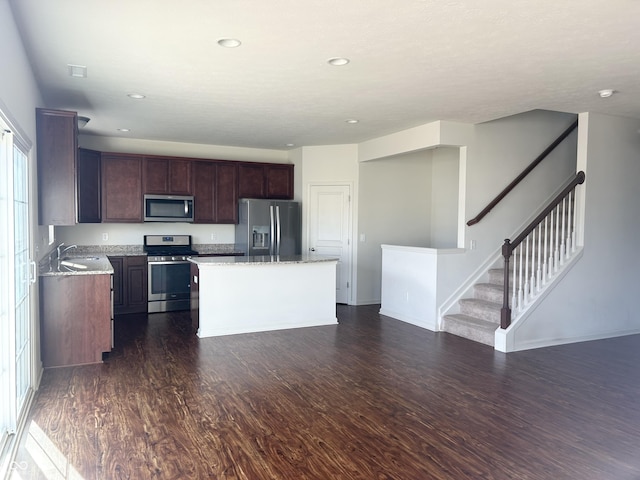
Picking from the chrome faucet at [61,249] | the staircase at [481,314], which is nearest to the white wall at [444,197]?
the staircase at [481,314]

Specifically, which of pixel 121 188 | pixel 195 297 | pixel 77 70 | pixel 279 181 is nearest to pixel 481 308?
pixel 195 297

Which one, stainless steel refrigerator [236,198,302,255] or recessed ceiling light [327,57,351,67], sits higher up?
recessed ceiling light [327,57,351,67]

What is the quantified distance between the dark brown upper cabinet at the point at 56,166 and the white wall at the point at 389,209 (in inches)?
168

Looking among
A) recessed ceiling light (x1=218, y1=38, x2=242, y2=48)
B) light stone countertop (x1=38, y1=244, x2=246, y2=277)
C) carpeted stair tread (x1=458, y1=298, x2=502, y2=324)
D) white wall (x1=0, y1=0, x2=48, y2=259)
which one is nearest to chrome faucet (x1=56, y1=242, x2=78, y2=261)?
light stone countertop (x1=38, y1=244, x2=246, y2=277)

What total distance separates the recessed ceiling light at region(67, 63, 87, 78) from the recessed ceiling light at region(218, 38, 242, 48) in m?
1.32

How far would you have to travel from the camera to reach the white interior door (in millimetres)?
7383

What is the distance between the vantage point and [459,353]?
4.78 m

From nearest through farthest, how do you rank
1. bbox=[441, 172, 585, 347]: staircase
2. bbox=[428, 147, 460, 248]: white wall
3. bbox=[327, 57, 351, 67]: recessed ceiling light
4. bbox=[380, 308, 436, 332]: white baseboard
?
1. bbox=[327, 57, 351, 67]: recessed ceiling light
2. bbox=[441, 172, 585, 347]: staircase
3. bbox=[380, 308, 436, 332]: white baseboard
4. bbox=[428, 147, 460, 248]: white wall

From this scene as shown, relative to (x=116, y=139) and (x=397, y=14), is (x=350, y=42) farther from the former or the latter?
(x=116, y=139)

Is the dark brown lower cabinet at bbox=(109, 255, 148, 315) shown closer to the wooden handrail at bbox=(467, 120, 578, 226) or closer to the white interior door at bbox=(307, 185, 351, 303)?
the white interior door at bbox=(307, 185, 351, 303)

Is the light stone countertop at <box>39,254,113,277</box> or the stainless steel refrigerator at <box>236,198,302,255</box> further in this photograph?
the stainless steel refrigerator at <box>236,198,302,255</box>

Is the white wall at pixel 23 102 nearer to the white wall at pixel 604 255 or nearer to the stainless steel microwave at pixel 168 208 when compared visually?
the stainless steel microwave at pixel 168 208

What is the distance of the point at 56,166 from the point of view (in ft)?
13.3

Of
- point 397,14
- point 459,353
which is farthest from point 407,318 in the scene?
point 397,14
